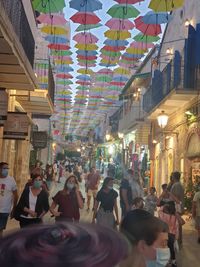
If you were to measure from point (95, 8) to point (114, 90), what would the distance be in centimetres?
1330

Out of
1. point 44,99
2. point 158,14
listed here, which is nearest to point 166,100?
point 158,14

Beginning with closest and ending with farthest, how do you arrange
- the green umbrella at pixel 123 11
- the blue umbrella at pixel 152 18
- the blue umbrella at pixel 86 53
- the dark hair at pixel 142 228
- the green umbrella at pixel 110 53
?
1. the dark hair at pixel 142 228
2. the green umbrella at pixel 123 11
3. the blue umbrella at pixel 152 18
4. the green umbrella at pixel 110 53
5. the blue umbrella at pixel 86 53

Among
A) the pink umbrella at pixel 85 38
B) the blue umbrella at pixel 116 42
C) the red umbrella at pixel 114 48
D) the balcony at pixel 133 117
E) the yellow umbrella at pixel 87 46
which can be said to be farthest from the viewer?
the balcony at pixel 133 117

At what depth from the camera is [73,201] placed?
7.79m

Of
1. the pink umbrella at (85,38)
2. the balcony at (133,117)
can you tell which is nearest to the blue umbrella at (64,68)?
the pink umbrella at (85,38)

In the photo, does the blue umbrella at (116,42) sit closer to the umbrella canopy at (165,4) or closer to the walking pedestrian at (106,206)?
the umbrella canopy at (165,4)

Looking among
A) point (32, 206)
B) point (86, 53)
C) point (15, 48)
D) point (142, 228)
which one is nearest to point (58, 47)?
point (86, 53)

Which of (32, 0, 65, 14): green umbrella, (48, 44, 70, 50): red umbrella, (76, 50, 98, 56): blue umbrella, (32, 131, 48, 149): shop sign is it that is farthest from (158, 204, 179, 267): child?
(32, 131, 48, 149): shop sign

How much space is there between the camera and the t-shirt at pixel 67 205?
768 cm

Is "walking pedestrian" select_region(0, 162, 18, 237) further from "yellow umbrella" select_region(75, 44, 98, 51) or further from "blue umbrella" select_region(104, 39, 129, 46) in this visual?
"yellow umbrella" select_region(75, 44, 98, 51)

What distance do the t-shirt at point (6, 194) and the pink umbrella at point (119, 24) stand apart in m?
8.06

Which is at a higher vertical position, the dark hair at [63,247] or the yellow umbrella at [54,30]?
the yellow umbrella at [54,30]

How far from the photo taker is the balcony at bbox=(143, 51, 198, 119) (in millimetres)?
15031

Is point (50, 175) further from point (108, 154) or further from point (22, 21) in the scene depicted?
point (108, 154)
